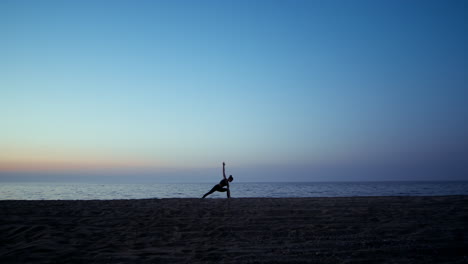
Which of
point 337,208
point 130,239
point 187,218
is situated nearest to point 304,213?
point 337,208

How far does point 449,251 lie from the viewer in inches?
194

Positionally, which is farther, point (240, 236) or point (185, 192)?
point (185, 192)

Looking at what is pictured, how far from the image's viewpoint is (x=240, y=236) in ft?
20.7

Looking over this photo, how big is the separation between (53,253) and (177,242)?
7.89ft

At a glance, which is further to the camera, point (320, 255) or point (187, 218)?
point (187, 218)

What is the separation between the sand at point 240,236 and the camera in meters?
4.88

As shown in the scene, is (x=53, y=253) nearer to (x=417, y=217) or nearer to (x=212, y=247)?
(x=212, y=247)

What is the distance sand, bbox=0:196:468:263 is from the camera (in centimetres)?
488

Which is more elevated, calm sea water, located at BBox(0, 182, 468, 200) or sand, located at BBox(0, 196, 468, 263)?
sand, located at BBox(0, 196, 468, 263)

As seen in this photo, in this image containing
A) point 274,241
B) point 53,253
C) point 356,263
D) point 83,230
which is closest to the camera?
point 356,263

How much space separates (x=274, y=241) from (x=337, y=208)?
15.7 feet

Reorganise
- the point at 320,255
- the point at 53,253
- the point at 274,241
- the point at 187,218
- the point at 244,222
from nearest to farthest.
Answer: the point at 320,255 < the point at 53,253 < the point at 274,241 < the point at 244,222 < the point at 187,218

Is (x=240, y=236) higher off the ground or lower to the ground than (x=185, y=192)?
higher

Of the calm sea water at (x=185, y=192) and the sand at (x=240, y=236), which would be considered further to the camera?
the calm sea water at (x=185, y=192)
